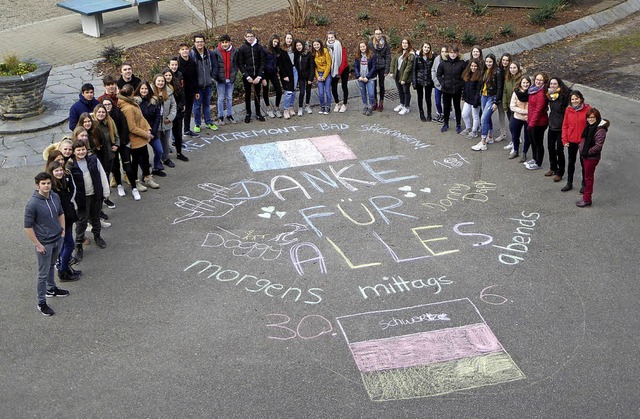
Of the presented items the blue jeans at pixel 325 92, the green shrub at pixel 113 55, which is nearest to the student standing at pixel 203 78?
the blue jeans at pixel 325 92

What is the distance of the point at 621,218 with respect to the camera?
9977 millimetres

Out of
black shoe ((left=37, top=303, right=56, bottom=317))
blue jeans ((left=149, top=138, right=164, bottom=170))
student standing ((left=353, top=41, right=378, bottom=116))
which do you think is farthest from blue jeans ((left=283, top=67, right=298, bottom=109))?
black shoe ((left=37, top=303, right=56, bottom=317))

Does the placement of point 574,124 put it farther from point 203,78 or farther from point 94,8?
point 94,8

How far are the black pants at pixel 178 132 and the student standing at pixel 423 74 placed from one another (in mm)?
4503

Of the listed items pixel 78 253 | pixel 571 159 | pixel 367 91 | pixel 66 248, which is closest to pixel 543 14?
pixel 367 91

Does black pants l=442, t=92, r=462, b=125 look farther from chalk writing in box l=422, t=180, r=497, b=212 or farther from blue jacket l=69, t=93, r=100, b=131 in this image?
blue jacket l=69, t=93, r=100, b=131

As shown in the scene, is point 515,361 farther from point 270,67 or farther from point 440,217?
point 270,67

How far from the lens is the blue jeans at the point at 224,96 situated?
13117mm

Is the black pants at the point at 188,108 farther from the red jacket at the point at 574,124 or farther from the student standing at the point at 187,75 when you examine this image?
the red jacket at the point at 574,124

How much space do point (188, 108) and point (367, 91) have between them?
352cm

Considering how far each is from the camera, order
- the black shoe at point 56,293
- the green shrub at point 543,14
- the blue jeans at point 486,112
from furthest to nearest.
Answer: the green shrub at point 543,14 → the blue jeans at point 486,112 → the black shoe at point 56,293

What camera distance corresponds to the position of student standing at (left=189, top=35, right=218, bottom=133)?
12435 millimetres

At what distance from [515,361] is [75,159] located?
5.62 meters

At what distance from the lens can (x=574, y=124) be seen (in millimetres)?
10375
